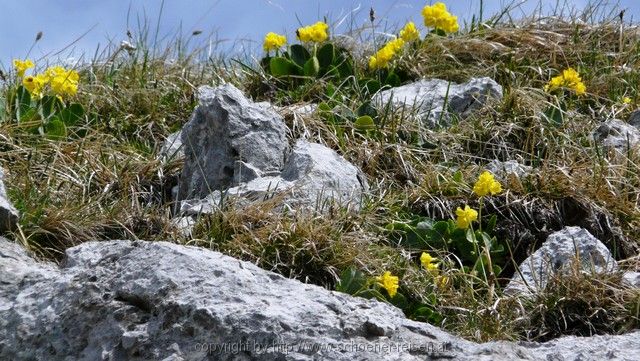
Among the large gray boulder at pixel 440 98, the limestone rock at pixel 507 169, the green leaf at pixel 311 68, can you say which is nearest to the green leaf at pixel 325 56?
the green leaf at pixel 311 68

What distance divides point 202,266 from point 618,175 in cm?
257

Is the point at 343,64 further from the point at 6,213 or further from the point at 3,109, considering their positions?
the point at 6,213

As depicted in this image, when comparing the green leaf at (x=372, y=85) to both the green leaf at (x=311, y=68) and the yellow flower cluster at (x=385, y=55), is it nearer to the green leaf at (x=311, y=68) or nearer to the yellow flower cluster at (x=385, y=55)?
the yellow flower cluster at (x=385, y=55)

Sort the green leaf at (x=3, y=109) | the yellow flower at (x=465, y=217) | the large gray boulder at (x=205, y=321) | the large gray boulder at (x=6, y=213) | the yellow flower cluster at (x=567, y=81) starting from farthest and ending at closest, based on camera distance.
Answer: the yellow flower cluster at (x=567, y=81), the green leaf at (x=3, y=109), the yellow flower at (x=465, y=217), the large gray boulder at (x=6, y=213), the large gray boulder at (x=205, y=321)

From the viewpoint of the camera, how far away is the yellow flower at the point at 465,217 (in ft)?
13.7

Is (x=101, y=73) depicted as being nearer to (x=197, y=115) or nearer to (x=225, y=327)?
(x=197, y=115)

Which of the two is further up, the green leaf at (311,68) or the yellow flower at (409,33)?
the yellow flower at (409,33)

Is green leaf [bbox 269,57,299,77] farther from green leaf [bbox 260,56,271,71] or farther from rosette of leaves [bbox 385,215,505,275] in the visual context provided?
rosette of leaves [bbox 385,215,505,275]

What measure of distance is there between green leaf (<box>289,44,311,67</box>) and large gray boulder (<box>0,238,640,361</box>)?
330 centimetres

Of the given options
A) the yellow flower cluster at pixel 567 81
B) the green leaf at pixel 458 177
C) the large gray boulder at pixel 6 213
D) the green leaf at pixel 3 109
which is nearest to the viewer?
the large gray boulder at pixel 6 213

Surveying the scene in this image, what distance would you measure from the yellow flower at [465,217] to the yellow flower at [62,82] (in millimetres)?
2067

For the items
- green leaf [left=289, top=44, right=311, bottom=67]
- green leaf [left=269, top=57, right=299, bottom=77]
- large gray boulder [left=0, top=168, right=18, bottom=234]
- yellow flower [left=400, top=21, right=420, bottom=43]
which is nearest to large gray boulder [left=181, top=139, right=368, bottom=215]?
large gray boulder [left=0, top=168, right=18, bottom=234]

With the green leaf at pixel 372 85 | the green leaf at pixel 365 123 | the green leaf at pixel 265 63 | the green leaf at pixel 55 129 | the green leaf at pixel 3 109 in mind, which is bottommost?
the green leaf at pixel 55 129

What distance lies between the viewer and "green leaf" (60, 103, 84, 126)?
5.32m
